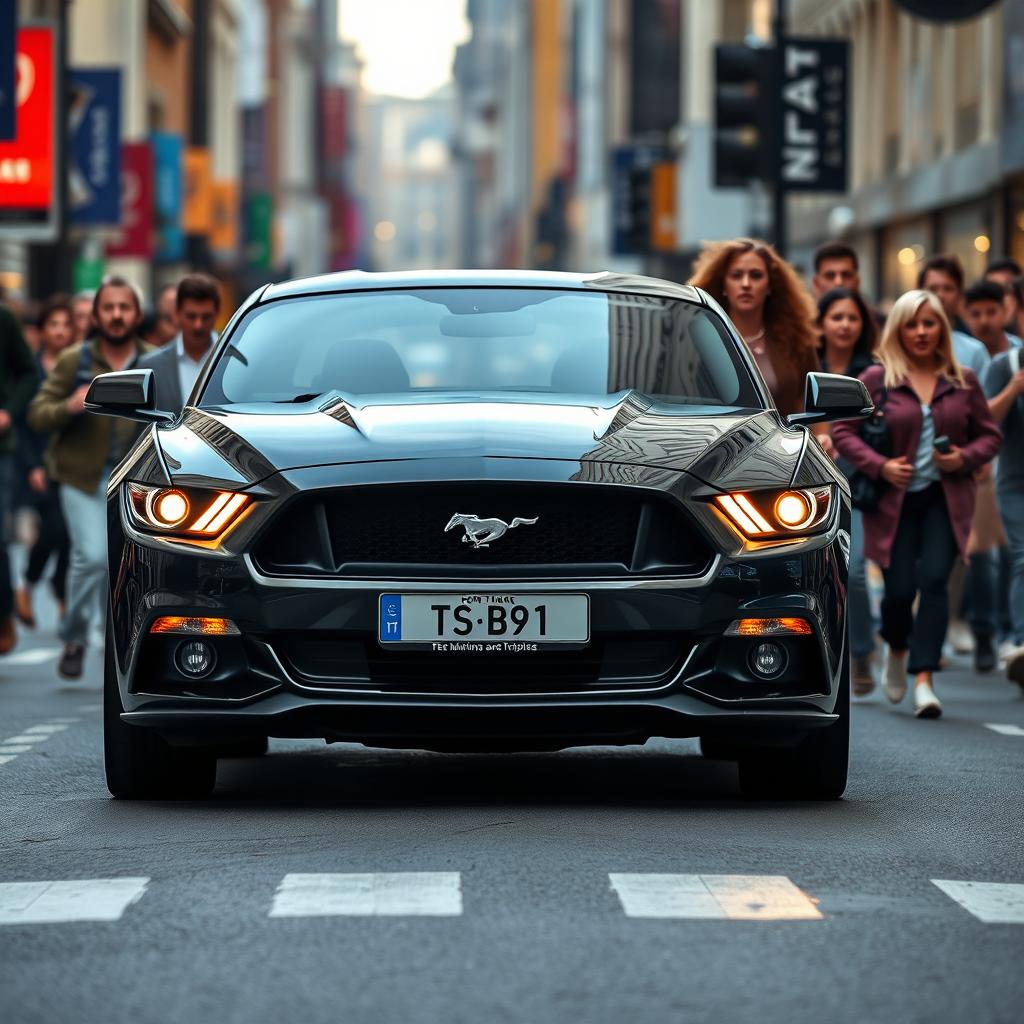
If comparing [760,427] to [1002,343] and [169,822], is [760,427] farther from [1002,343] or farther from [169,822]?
[1002,343]

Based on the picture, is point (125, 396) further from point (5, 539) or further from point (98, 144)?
point (98, 144)

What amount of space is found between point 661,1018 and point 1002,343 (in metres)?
9.64

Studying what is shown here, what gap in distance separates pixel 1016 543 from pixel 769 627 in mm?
5790

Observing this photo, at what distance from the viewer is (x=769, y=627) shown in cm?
728

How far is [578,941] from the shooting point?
5.41m

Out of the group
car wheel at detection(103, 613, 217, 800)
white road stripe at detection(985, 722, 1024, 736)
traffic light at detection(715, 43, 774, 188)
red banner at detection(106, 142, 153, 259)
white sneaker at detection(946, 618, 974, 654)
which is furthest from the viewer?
red banner at detection(106, 142, 153, 259)

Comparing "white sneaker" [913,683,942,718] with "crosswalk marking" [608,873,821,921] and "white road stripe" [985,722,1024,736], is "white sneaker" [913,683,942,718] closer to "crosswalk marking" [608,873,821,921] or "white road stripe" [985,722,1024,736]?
"white road stripe" [985,722,1024,736]

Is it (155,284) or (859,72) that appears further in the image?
(155,284)

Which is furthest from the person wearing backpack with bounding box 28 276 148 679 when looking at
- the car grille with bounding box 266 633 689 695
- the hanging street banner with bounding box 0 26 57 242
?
the hanging street banner with bounding box 0 26 57 242

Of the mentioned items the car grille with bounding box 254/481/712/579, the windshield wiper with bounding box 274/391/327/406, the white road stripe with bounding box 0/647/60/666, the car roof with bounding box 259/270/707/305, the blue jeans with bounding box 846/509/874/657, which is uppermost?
the car roof with bounding box 259/270/707/305

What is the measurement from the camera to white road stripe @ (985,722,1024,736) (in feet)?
34.3

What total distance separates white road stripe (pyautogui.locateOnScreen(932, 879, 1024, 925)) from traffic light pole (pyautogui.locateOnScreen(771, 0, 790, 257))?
14187mm

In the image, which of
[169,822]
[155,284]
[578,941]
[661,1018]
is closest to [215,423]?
[169,822]

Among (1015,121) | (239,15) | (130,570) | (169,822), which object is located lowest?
(169,822)
